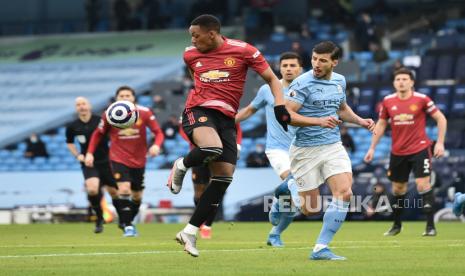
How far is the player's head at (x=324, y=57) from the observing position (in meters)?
11.0

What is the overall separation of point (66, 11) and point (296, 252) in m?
39.5

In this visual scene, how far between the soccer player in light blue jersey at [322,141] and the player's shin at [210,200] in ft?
3.04

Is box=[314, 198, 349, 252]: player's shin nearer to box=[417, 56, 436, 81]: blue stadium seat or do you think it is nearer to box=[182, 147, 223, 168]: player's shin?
box=[182, 147, 223, 168]: player's shin

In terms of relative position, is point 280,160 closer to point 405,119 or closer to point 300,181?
point 405,119

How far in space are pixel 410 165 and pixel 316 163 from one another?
6.14 m

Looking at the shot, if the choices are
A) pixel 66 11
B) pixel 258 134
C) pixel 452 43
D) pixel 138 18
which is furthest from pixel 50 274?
pixel 66 11

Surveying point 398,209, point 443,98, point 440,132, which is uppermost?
point 440,132

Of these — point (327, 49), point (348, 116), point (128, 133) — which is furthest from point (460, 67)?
point (327, 49)

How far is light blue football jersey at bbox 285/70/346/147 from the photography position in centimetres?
1111

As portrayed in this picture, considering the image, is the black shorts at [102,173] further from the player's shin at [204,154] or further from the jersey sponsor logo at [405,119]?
the player's shin at [204,154]

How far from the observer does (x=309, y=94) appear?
11148mm

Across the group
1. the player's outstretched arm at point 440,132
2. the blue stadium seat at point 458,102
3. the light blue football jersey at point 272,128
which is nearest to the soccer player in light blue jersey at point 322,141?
the light blue football jersey at point 272,128

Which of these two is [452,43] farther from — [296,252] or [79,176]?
[296,252]

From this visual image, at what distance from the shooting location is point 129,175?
58.9ft
